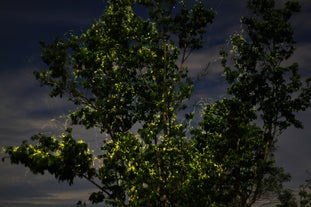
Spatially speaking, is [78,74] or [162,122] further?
[78,74]

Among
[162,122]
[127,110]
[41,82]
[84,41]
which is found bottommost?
[162,122]

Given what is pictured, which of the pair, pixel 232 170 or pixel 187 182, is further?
pixel 232 170

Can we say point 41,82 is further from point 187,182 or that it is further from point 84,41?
point 187,182

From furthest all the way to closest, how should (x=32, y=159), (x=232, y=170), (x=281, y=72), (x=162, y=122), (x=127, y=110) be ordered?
(x=232, y=170), (x=281, y=72), (x=127, y=110), (x=162, y=122), (x=32, y=159)

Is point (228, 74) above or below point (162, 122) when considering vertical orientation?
above

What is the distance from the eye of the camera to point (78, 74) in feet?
112

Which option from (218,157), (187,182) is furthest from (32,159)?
(218,157)

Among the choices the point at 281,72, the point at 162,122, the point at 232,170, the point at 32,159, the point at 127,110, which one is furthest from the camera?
the point at 232,170

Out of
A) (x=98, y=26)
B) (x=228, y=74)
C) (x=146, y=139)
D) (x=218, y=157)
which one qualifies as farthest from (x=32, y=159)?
(x=228, y=74)

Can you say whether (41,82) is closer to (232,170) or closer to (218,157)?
(218,157)

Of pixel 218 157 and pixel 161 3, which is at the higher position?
pixel 161 3

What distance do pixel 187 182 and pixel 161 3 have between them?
574 inches

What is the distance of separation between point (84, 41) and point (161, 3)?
671 centimetres

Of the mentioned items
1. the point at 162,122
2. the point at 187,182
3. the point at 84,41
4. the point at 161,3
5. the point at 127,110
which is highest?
the point at 161,3
